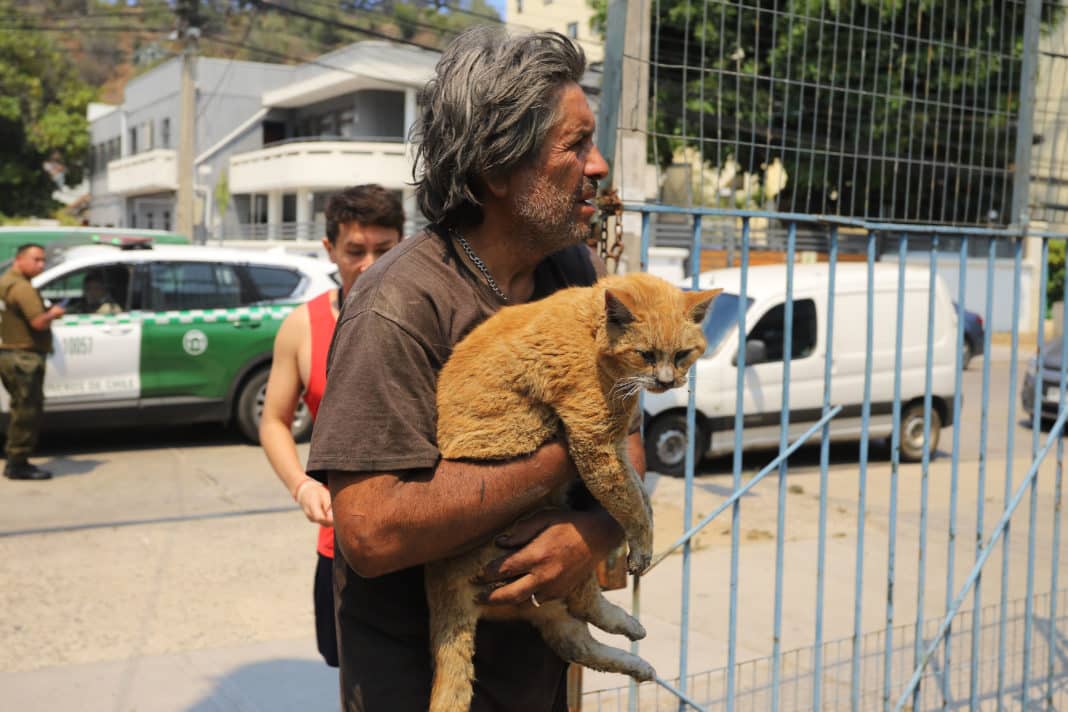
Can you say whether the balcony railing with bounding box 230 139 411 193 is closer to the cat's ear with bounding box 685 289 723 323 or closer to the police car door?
the police car door

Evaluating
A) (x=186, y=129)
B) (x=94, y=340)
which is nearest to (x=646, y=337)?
(x=94, y=340)

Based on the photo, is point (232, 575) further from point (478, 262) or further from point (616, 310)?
point (616, 310)

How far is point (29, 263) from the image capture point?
27.5ft

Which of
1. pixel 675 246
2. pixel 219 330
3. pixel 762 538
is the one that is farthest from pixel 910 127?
pixel 675 246

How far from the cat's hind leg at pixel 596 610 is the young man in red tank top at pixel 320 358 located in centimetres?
105

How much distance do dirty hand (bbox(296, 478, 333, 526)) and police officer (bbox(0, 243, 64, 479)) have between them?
640 centimetres

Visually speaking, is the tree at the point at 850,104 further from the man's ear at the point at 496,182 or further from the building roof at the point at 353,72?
the building roof at the point at 353,72

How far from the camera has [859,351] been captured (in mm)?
9555

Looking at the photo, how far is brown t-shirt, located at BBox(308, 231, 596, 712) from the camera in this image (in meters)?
1.62

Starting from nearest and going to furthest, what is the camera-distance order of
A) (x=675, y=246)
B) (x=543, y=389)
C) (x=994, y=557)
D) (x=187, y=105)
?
1. (x=543, y=389)
2. (x=994, y=557)
3. (x=187, y=105)
4. (x=675, y=246)

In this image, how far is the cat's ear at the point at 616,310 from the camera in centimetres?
176

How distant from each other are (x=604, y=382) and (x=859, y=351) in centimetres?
832

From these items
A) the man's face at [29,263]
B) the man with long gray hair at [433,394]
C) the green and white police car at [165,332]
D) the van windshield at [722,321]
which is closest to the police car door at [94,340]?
the green and white police car at [165,332]

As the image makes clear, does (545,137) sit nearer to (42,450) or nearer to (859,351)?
(859,351)
